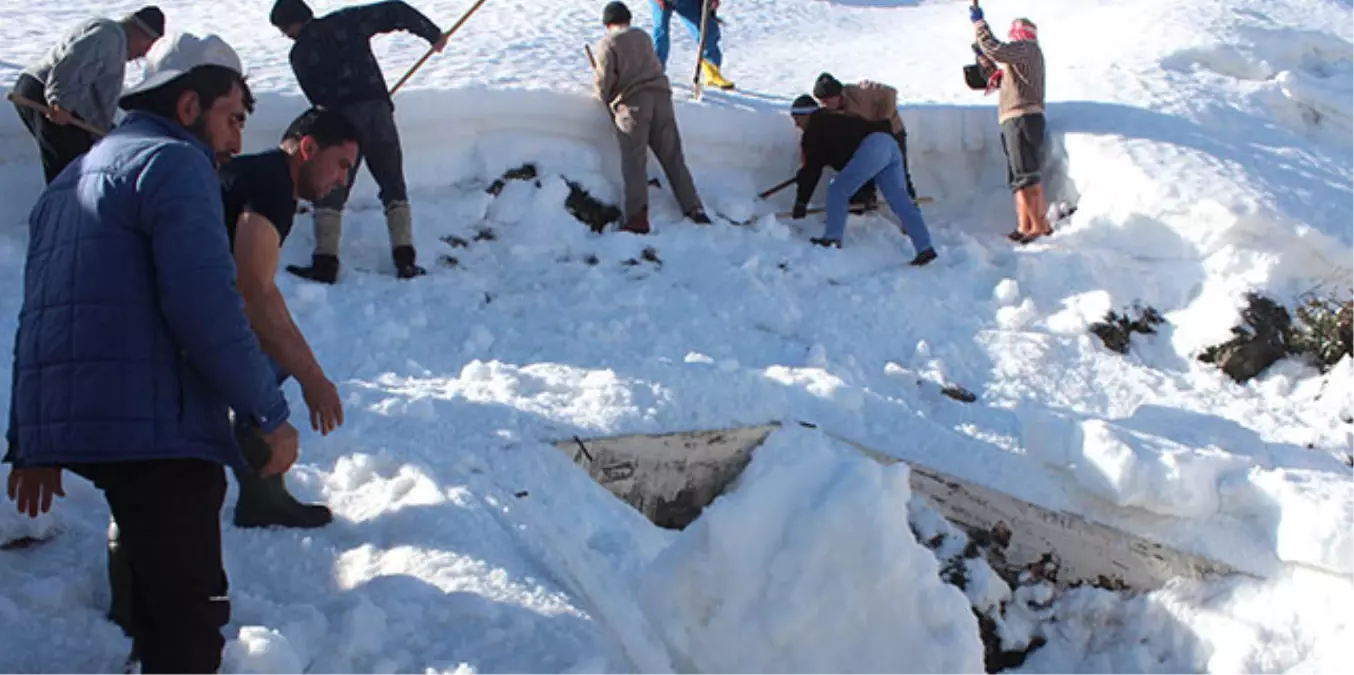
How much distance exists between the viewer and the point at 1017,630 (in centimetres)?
464

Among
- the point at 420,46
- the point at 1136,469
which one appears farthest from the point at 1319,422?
the point at 420,46

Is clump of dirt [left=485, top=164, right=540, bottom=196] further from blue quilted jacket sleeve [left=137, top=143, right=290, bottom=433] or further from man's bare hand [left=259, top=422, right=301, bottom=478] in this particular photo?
blue quilted jacket sleeve [left=137, top=143, right=290, bottom=433]

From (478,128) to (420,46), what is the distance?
5.55 feet

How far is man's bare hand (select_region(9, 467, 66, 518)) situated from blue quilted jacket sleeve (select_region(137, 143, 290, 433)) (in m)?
0.48

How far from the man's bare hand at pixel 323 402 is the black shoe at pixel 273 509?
2.01 ft

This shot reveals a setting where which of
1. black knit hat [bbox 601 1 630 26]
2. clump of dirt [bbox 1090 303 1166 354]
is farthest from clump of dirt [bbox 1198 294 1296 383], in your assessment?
black knit hat [bbox 601 1 630 26]

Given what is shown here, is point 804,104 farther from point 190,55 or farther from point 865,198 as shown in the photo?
Result: point 190,55

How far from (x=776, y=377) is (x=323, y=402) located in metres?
2.63

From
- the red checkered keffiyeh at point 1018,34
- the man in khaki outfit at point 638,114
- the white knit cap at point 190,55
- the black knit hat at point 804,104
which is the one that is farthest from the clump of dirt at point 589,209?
the white knit cap at point 190,55

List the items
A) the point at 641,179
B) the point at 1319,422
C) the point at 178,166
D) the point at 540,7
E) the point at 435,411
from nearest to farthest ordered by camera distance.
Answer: the point at 178,166 < the point at 435,411 < the point at 1319,422 < the point at 641,179 < the point at 540,7

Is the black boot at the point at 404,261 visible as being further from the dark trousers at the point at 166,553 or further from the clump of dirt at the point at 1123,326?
the clump of dirt at the point at 1123,326

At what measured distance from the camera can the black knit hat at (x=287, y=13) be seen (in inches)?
233

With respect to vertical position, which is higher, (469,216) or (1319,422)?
(469,216)

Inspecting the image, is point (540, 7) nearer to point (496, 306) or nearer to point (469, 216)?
point (469, 216)
